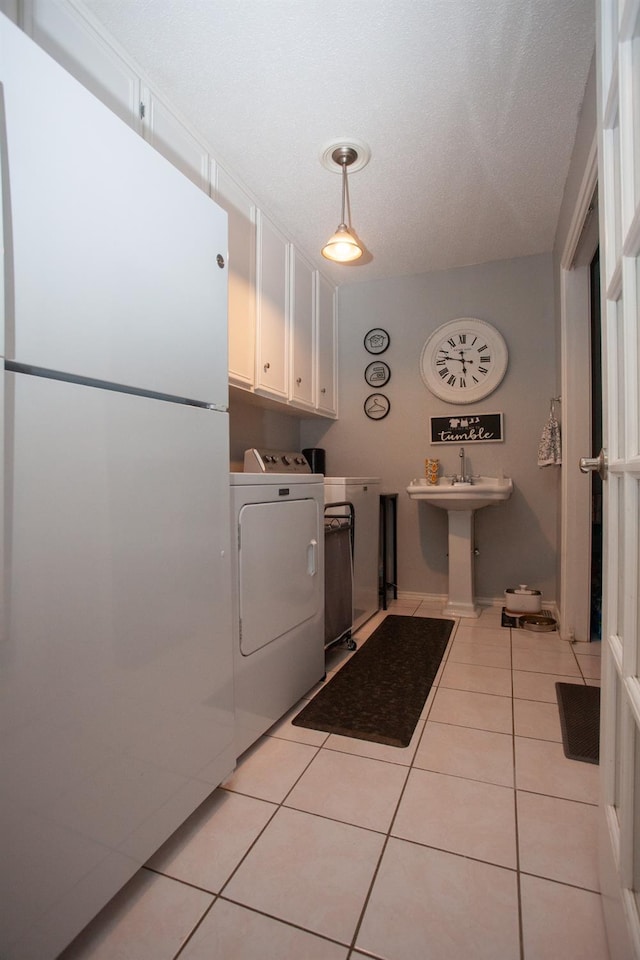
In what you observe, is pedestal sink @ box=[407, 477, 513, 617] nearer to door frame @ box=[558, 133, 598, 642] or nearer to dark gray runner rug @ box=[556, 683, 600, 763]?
door frame @ box=[558, 133, 598, 642]

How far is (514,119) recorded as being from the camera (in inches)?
82.6

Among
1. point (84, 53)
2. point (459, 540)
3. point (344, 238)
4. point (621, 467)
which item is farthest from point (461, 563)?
point (84, 53)

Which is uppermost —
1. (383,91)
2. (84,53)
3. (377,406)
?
(383,91)

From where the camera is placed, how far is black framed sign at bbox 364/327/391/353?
149 inches

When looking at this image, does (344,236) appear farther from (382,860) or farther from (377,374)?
(382,860)

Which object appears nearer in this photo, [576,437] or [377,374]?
[576,437]

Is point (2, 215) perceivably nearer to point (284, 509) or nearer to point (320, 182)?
point (284, 509)

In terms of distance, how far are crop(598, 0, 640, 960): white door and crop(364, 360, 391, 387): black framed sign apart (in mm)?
2791

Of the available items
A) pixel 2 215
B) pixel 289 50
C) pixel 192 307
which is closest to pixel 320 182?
pixel 289 50

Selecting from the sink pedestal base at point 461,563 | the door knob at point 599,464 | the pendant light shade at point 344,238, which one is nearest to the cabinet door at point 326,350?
the pendant light shade at point 344,238

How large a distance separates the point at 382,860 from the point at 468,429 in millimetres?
2864

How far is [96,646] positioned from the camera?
95 centimetres

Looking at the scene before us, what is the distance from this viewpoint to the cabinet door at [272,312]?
8.89 feet

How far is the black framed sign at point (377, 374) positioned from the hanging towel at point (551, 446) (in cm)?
128
